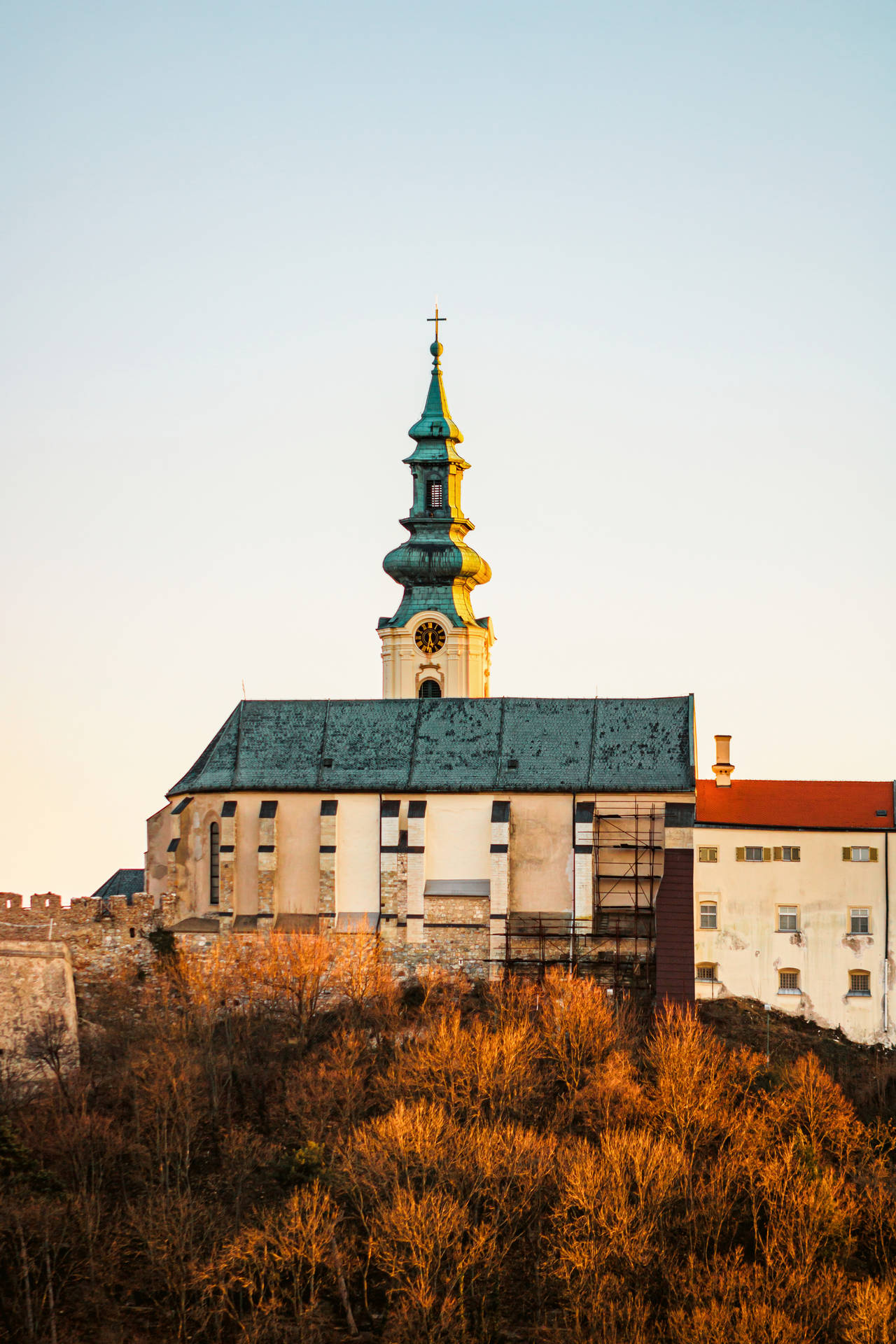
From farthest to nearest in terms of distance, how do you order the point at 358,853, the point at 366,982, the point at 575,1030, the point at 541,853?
the point at 358,853 < the point at 541,853 < the point at 366,982 < the point at 575,1030

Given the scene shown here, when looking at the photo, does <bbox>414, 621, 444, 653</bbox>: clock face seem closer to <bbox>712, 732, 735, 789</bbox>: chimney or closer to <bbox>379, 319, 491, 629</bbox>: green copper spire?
<bbox>379, 319, 491, 629</bbox>: green copper spire

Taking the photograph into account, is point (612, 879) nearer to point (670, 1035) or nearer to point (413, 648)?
point (670, 1035)

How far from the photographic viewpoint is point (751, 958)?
7662cm

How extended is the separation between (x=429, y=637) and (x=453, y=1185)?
149 feet

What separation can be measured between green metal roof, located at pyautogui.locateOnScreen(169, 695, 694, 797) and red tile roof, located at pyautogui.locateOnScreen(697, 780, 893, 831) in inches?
68.7

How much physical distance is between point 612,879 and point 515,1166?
24.6 meters

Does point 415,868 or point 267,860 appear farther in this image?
point 267,860

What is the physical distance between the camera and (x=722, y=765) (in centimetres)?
8394

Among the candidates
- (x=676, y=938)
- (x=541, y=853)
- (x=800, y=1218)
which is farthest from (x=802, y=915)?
(x=800, y=1218)

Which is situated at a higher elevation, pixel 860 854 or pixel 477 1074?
pixel 860 854

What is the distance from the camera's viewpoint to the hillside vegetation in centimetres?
5206

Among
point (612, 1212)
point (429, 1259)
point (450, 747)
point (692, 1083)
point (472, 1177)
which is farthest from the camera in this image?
point (450, 747)

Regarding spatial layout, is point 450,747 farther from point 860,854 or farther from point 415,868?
point 860,854

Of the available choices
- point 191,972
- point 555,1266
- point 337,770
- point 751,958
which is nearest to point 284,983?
point 191,972
